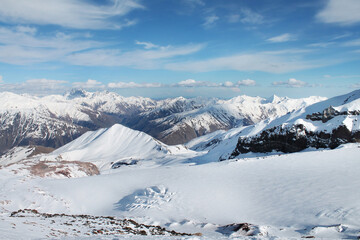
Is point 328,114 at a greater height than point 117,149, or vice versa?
point 328,114

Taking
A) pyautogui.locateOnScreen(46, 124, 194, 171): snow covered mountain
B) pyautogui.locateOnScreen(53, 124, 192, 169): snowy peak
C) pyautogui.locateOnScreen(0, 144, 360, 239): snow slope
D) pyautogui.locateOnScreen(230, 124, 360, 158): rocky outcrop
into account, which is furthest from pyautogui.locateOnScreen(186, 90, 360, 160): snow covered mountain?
pyautogui.locateOnScreen(53, 124, 192, 169): snowy peak

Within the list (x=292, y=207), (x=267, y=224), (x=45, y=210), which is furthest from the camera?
(x=45, y=210)

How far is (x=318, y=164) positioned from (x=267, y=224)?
14520 mm

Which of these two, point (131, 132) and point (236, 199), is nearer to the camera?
point (236, 199)

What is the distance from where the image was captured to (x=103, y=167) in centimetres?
13138

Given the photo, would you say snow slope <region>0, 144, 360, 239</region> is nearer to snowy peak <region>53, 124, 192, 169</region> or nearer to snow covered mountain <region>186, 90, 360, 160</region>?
snow covered mountain <region>186, 90, 360, 160</region>

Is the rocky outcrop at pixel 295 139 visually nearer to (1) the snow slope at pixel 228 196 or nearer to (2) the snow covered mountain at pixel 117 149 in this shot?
(1) the snow slope at pixel 228 196

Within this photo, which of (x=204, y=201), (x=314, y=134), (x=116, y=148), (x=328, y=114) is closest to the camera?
(x=204, y=201)

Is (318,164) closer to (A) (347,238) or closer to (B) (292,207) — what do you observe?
(B) (292,207)

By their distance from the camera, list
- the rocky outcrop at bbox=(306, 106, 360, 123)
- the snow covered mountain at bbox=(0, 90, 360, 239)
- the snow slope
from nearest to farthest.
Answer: the snow covered mountain at bbox=(0, 90, 360, 239) < the snow slope < the rocky outcrop at bbox=(306, 106, 360, 123)

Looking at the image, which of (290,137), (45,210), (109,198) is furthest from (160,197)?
(290,137)

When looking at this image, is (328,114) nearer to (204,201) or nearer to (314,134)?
(314,134)

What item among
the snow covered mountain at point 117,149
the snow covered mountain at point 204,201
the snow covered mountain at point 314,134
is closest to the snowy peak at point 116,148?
the snow covered mountain at point 117,149

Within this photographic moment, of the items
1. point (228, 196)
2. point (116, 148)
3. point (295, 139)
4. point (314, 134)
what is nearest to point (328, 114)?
point (314, 134)
